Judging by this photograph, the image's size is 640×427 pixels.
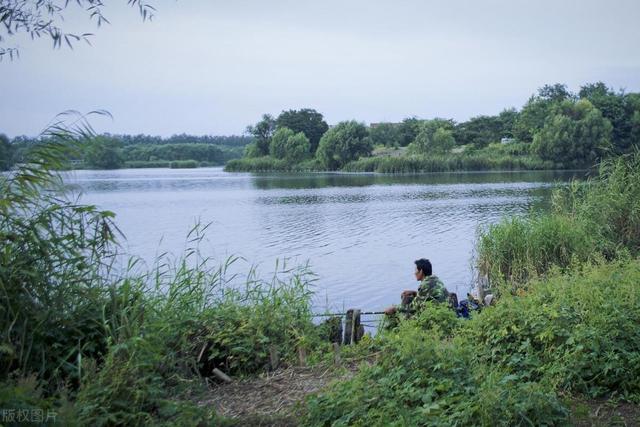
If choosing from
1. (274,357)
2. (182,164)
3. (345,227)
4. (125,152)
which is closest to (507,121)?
(125,152)

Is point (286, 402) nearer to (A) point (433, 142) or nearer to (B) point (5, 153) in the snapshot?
(B) point (5, 153)

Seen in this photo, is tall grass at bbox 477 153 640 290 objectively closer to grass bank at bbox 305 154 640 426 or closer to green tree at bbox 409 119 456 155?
grass bank at bbox 305 154 640 426

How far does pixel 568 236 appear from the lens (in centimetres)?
1295

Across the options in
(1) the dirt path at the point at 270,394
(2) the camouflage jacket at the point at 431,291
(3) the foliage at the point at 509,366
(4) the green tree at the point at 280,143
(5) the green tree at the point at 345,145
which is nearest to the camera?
(3) the foliage at the point at 509,366

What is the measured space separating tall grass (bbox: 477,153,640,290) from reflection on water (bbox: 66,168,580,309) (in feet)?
5.19

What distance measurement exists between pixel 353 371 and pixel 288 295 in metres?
2.39

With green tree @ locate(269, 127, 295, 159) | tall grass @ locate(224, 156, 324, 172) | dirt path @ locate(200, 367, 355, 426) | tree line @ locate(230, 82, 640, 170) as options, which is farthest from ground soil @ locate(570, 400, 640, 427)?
green tree @ locate(269, 127, 295, 159)

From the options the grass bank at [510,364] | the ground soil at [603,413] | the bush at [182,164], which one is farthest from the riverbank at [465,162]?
the ground soil at [603,413]

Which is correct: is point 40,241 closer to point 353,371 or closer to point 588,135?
point 353,371

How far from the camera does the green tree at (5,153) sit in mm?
5309

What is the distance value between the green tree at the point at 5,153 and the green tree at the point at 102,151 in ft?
2.10

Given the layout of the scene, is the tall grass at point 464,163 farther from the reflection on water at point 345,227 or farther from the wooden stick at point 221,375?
the wooden stick at point 221,375

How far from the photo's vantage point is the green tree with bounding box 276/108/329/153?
344ft

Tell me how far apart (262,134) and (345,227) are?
270 ft
